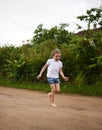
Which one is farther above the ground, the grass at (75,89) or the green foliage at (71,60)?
the green foliage at (71,60)

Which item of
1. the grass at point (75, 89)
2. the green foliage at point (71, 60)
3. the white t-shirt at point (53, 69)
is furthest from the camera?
the green foliage at point (71, 60)

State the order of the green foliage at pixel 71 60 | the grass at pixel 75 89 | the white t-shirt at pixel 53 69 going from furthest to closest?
the green foliage at pixel 71 60 < the grass at pixel 75 89 < the white t-shirt at pixel 53 69

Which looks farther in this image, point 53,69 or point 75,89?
point 75,89

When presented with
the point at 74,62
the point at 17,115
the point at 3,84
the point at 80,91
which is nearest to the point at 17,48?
the point at 3,84

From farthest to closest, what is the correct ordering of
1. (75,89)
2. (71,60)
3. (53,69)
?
(71,60) < (75,89) < (53,69)

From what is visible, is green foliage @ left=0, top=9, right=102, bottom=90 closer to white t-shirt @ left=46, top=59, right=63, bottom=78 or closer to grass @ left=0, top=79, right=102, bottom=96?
grass @ left=0, top=79, right=102, bottom=96

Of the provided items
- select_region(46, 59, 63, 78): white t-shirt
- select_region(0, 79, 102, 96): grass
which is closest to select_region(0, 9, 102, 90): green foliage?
select_region(0, 79, 102, 96): grass

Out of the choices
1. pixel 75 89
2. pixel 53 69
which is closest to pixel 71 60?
pixel 75 89

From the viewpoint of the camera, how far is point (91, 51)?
20172 mm

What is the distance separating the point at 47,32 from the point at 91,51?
25.2 meters

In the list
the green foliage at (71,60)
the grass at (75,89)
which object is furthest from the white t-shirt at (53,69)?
the green foliage at (71,60)

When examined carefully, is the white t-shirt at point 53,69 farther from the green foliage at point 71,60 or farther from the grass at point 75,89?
the green foliage at point 71,60

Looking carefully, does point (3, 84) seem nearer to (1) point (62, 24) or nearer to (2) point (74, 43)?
(2) point (74, 43)

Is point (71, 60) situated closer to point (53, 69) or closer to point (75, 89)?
point (75, 89)
